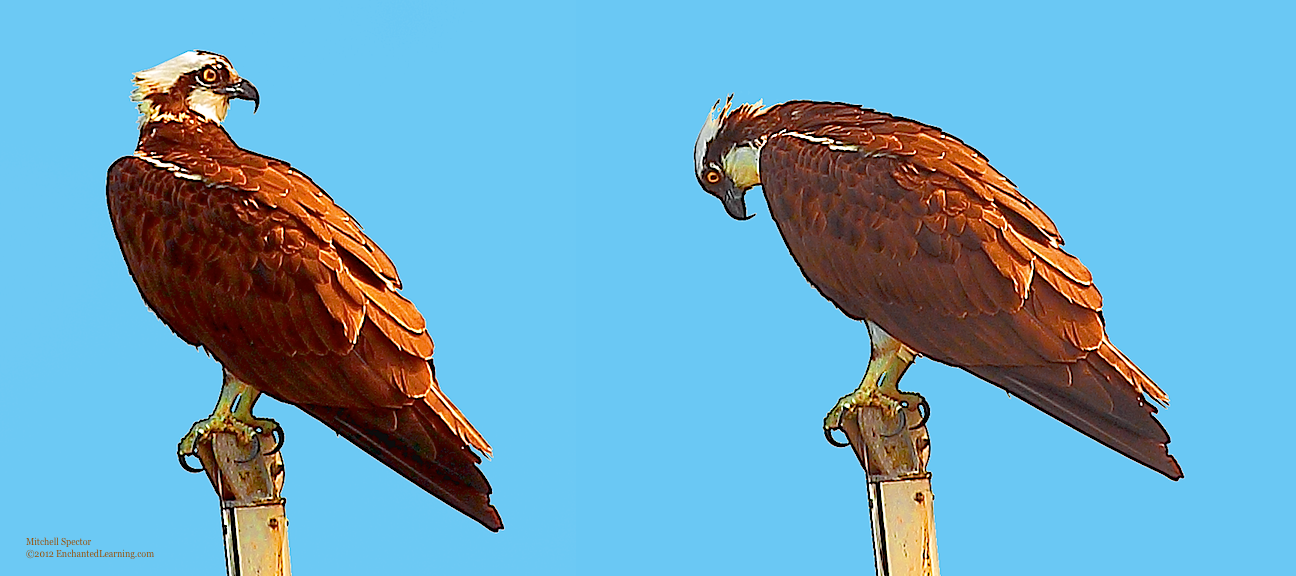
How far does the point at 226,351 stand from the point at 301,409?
0.79 ft

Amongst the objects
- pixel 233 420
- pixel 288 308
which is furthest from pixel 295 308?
pixel 233 420

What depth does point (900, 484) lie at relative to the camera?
15.0 feet

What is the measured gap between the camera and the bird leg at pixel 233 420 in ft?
14.7

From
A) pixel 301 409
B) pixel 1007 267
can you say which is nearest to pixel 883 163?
pixel 1007 267

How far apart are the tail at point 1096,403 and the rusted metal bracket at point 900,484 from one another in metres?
0.32

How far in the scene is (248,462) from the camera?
14.7 feet

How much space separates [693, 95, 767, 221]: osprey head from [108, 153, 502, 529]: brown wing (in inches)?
38.7

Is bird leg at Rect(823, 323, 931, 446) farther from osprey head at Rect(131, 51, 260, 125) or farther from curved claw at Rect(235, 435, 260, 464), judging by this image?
osprey head at Rect(131, 51, 260, 125)

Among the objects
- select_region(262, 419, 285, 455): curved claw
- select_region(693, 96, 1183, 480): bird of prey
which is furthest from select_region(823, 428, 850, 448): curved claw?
select_region(262, 419, 285, 455): curved claw

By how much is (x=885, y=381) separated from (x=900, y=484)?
0.92ft

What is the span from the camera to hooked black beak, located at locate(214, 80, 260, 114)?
4691 millimetres

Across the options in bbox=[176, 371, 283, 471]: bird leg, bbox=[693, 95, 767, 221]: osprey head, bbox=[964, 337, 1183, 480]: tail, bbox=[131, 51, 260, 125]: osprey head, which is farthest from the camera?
bbox=[693, 95, 767, 221]: osprey head

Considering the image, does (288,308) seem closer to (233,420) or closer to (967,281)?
(233,420)

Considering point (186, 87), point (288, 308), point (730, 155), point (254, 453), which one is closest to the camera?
point (288, 308)
